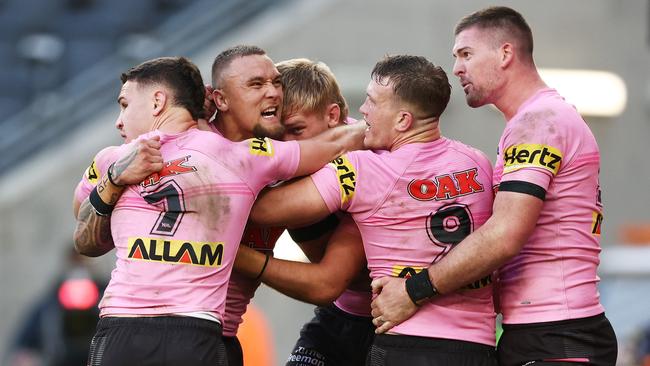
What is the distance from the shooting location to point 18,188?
12758mm

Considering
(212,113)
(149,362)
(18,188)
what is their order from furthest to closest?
1. (18,188)
2. (212,113)
3. (149,362)

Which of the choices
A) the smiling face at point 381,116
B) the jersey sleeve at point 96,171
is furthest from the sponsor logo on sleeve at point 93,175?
the smiling face at point 381,116

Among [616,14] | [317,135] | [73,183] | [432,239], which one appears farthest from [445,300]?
[616,14]

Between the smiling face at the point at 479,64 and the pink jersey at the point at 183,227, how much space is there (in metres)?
1.05

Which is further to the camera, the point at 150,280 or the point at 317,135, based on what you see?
the point at 317,135

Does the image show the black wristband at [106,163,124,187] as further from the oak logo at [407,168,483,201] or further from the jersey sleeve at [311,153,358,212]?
the oak logo at [407,168,483,201]

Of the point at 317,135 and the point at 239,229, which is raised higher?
the point at 317,135

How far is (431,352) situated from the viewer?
16.6 feet

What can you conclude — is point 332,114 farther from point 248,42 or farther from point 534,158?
point 248,42

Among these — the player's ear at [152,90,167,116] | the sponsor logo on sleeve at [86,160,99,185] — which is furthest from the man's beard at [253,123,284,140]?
the sponsor logo on sleeve at [86,160,99,185]

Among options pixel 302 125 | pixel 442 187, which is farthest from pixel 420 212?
pixel 302 125

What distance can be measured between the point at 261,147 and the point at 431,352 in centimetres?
112

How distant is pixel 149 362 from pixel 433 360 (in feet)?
3.78

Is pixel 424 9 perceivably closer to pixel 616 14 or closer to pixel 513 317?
pixel 616 14
